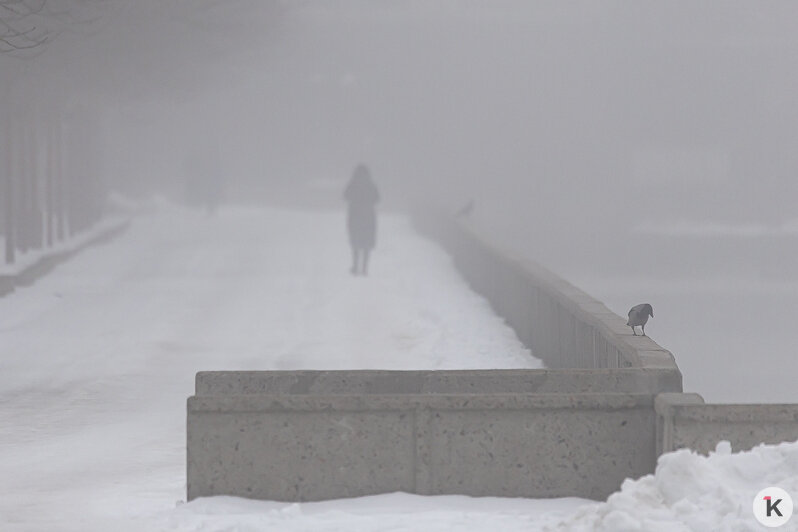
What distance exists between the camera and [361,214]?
30922mm

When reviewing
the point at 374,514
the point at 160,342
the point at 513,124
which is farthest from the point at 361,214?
the point at 513,124

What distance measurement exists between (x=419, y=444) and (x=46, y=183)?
1129 inches

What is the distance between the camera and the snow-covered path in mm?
11336

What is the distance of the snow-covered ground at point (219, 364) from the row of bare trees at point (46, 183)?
102 centimetres

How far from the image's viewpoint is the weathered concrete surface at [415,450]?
9586mm

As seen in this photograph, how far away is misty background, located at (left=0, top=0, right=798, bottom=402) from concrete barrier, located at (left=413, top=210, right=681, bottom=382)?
20.6ft

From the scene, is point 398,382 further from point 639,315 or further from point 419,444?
point 639,315

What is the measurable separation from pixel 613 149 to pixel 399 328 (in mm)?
135791

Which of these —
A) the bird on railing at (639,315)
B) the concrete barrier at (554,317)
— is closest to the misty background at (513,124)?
the concrete barrier at (554,317)

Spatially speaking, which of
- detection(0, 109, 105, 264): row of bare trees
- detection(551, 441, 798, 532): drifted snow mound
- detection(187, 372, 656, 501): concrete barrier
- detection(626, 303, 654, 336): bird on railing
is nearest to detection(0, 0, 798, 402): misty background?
detection(0, 109, 105, 264): row of bare trees

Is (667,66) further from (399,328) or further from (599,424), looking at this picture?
(599,424)

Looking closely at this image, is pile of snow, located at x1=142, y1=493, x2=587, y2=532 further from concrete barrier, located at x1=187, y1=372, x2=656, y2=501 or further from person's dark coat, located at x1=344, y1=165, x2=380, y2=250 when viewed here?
person's dark coat, located at x1=344, y1=165, x2=380, y2=250

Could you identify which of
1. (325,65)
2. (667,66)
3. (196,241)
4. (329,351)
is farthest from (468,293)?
(667,66)

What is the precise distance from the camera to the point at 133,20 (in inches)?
1305
